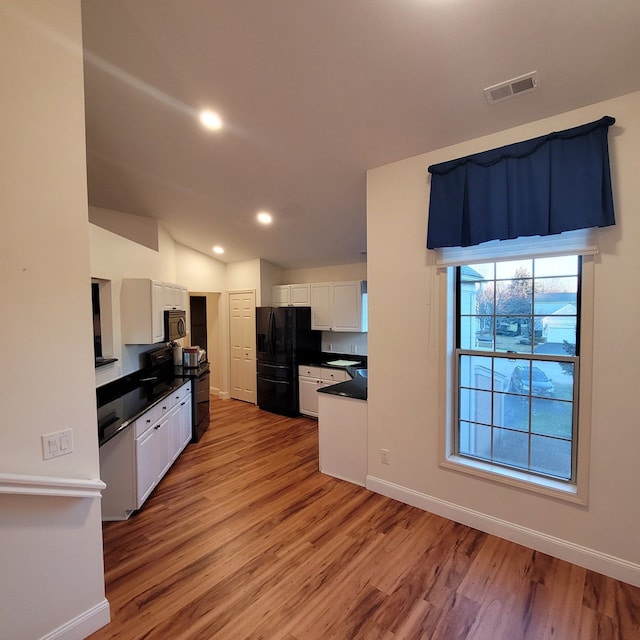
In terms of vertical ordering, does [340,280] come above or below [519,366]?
above

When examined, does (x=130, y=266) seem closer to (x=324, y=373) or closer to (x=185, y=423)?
(x=185, y=423)

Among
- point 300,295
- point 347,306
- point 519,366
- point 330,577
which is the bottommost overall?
point 330,577

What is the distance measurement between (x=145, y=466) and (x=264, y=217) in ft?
9.89

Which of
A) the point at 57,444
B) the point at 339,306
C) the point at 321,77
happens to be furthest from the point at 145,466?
the point at 339,306

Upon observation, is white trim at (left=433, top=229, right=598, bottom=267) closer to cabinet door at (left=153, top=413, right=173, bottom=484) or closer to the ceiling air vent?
the ceiling air vent

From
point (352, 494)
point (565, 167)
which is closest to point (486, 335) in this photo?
point (565, 167)

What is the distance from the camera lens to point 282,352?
550 centimetres

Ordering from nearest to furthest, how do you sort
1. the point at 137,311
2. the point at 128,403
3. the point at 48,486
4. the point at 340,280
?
1. the point at 48,486
2. the point at 128,403
3. the point at 137,311
4. the point at 340,280

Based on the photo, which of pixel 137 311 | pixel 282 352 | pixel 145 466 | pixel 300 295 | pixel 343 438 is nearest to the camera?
pixel 145 466

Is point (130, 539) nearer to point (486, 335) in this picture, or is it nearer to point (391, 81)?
point (486, 335)

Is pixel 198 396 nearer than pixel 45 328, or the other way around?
pixel 45 328

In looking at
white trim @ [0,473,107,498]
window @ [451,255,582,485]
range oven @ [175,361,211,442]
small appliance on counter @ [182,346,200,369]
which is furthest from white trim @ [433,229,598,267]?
small appliance on counter @ [182,346,200,369]

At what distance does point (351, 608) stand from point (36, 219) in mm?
2549

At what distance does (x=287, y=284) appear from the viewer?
6496 millimetres
